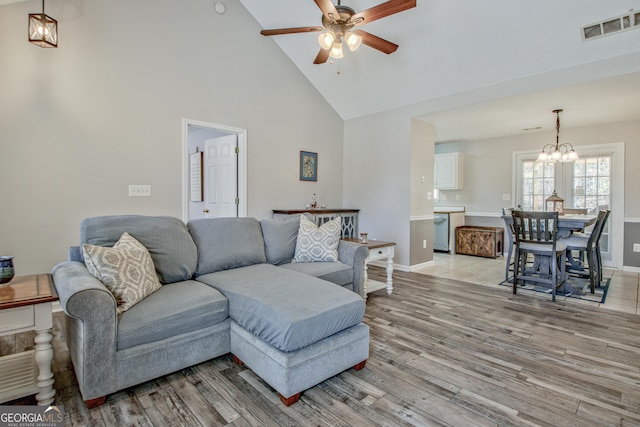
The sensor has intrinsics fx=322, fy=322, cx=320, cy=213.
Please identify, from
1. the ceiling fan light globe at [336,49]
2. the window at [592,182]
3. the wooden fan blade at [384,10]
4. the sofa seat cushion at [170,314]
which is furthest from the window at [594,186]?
the sofa seat cushion at [170,314]

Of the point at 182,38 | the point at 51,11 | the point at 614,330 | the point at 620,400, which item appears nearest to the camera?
the point at 620,400

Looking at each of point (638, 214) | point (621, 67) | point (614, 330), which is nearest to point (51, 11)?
point (621, 67)

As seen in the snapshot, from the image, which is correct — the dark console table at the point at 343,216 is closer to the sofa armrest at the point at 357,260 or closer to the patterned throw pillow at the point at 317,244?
the patterned throw pillow at the point at 317,244

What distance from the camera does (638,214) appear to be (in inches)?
201

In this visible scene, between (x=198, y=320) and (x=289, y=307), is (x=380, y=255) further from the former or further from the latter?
(x=198, y=320)

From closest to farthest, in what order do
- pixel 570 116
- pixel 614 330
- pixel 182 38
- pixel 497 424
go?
pixel 497 424 → pixel 614 330 → pixel 182 38 → pixel 570 116

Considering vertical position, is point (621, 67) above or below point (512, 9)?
below

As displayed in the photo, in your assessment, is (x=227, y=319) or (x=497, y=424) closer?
(x=497, y=424)

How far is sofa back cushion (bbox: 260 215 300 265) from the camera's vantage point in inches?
127

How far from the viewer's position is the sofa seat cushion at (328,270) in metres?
2.91

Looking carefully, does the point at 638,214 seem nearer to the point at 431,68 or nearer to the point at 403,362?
the point at 431,68

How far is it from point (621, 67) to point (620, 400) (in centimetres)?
321

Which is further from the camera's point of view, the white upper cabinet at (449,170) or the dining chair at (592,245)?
the white upper cabinet at (449,170)

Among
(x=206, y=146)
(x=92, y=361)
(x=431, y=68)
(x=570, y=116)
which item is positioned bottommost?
(x=92, y=361)
